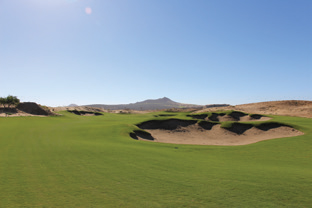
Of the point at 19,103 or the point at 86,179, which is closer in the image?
the point at 86,179

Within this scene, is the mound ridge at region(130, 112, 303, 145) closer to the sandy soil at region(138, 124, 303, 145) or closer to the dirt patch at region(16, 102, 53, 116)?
the sandy soil at region(138, 124, 303, 145)

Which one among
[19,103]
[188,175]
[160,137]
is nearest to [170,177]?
[188,175]

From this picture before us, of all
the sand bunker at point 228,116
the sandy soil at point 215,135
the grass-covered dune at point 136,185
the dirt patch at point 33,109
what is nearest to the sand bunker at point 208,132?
the sandy soil at point 215,135

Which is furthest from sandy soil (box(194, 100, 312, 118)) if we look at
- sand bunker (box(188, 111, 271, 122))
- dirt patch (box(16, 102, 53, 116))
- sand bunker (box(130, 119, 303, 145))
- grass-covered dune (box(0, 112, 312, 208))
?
grass-covered dune (box(0, 112, 312, 208))

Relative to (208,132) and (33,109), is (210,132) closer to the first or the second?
(208,132)

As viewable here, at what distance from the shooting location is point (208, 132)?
28.1 metres

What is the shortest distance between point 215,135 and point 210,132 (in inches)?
44.9

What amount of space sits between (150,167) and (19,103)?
5648 cm

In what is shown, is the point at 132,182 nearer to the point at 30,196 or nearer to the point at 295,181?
the point at 30,196

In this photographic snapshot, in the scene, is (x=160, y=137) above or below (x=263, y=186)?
below

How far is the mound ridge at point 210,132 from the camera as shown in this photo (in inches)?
945

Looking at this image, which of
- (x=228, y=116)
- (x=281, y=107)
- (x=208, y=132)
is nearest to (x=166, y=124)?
(x=208, y=132)

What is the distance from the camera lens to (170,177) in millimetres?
6484

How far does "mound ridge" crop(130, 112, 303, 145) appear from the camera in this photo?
78.7 ft
